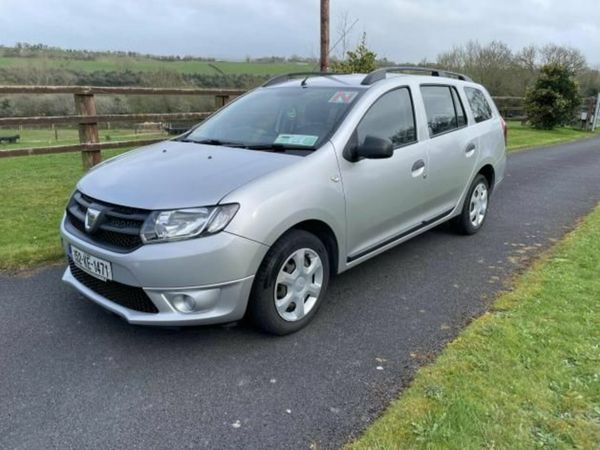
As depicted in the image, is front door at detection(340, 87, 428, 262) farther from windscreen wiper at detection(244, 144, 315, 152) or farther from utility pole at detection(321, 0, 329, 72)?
utility pole at detection(321, 0, 329, 72)

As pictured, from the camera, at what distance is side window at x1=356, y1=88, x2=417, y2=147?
3656 mm

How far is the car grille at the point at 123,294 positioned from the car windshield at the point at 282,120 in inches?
54.5

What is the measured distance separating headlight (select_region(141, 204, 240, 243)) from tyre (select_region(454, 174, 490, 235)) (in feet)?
11.1

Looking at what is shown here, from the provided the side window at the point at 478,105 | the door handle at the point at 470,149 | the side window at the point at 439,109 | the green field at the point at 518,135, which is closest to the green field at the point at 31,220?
the green field at the point at 518,135

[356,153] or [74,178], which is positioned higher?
[356,153]

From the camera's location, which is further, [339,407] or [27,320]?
[27,320]

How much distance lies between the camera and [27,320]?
337 centimetres

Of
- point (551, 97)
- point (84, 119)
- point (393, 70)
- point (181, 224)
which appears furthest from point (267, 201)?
point (551, 97)

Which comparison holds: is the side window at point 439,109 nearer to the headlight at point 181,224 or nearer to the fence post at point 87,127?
the headlight at point 181,224

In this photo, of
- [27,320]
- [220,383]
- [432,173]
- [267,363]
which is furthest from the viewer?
[432,173]

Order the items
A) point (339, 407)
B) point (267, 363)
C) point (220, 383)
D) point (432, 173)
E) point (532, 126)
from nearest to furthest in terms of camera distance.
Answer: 1. point (339, 407)
2. point (220, 383)
3. point (267, 363)
4. point (432, 173)
5. point (532, 126)

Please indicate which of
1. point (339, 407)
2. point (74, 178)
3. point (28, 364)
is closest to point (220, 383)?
point (339, 407)

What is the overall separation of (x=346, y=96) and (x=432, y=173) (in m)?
1.15

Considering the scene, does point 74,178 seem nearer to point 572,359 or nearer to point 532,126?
point 572,359
